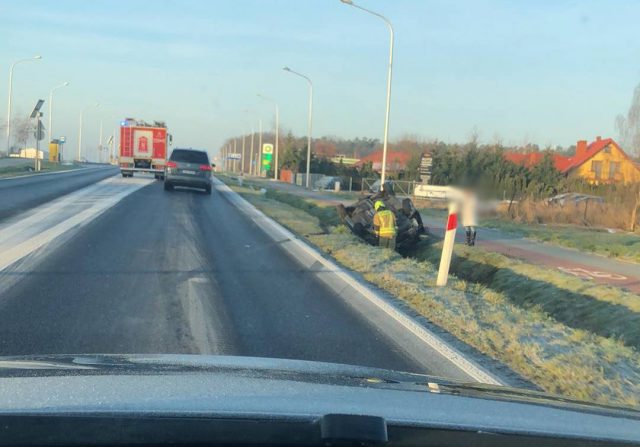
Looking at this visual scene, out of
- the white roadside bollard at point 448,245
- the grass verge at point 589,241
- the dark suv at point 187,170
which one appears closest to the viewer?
the white roadside bollard at point 448,245

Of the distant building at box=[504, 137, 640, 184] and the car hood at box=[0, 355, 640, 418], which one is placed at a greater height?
the distant building at box=[504, 137, 640, 184]

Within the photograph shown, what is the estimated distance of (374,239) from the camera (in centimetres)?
1778

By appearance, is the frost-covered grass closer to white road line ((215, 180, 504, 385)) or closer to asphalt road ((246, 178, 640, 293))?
asphalt road ((246, 178, 640, 293))

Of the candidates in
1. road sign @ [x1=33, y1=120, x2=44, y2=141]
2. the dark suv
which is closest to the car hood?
the dark suv

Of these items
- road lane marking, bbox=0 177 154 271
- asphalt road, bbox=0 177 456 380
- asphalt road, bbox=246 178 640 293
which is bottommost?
asphalt road, bbox=246 178 640 293

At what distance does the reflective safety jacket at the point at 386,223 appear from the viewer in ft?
53.9

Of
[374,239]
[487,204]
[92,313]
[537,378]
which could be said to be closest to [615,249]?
[374,239]

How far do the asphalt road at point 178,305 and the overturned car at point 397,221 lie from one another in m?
4.21

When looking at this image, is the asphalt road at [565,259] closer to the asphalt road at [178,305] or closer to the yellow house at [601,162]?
the asphalt road at [178,305]

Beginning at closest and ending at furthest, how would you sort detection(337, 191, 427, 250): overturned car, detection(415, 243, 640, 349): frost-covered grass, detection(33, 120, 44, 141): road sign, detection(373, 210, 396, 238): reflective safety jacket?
detection(415, 243, 640, 349): frost-covered grass < detection(373, 210, 396, 238): reflective safety jacket < detection(337, 191, 427, 250): overturned car < detection(33, 120, 44, 141): road sign

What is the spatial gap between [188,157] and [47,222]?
610 inches

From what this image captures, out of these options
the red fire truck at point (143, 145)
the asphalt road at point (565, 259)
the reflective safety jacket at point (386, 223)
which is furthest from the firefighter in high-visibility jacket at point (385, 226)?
the red fire truck at point (143, 145)

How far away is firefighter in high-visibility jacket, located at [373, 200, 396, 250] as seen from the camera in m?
16.5

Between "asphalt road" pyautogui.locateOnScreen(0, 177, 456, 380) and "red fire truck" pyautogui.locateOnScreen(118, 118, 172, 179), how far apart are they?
26459mm
